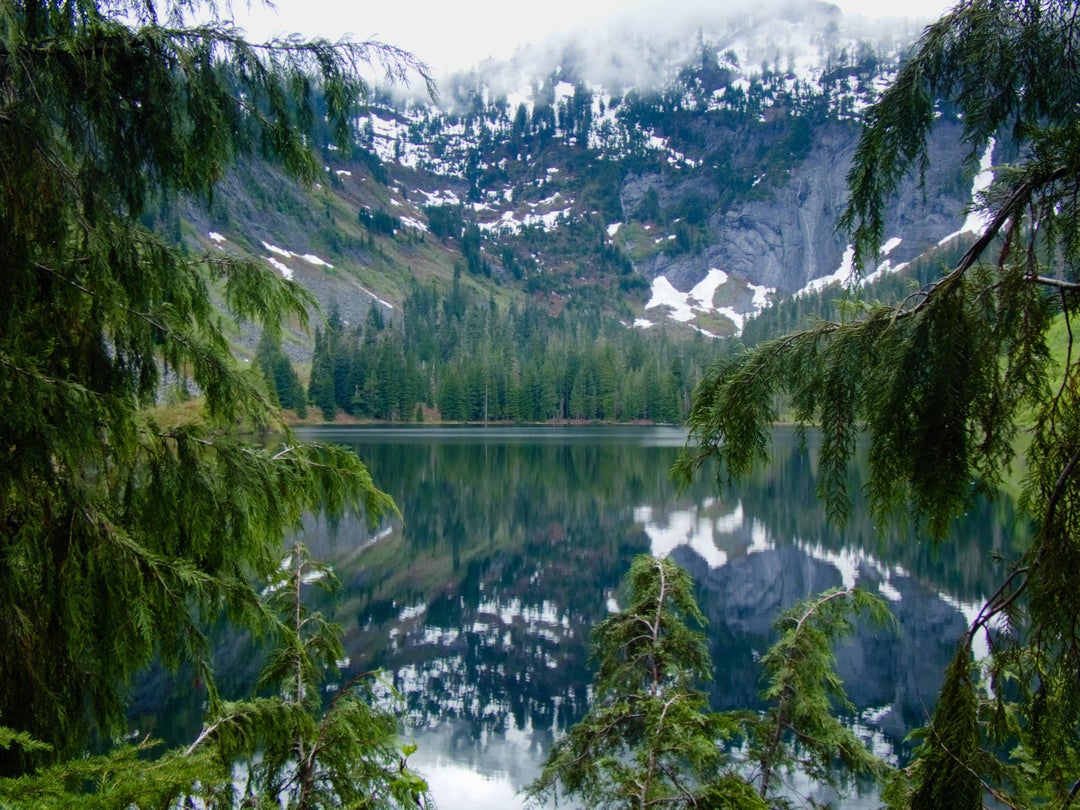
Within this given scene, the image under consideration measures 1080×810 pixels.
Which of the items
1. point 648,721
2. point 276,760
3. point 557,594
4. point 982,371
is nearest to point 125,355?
→ point 276,760

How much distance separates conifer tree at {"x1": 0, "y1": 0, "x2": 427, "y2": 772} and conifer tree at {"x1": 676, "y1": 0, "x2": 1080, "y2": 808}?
261 centimetres

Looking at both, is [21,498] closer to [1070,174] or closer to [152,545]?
[152,545]

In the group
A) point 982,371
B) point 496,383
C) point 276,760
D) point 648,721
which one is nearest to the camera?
point 982,371

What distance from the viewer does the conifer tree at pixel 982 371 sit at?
90.5 inches

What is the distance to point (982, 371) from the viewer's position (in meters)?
2.48

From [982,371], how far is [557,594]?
20622 mm

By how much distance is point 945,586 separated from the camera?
69.5 feet

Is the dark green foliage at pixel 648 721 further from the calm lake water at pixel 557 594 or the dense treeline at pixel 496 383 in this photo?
the dense treeline at pixel 496 383

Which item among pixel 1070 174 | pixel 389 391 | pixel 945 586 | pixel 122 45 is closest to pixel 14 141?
pixel 122 45

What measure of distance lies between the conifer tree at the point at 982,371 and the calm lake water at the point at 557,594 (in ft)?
1.50

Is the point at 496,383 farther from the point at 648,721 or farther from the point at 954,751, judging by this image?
the point at 954,751

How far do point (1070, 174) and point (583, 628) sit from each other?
1814cm

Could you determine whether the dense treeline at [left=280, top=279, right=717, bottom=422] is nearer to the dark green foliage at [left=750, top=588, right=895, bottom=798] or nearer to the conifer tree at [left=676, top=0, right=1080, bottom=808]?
the dark green foliage at [left=750, top=588, right=895, bottom=798]

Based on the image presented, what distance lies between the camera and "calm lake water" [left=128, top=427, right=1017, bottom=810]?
13570 mm
